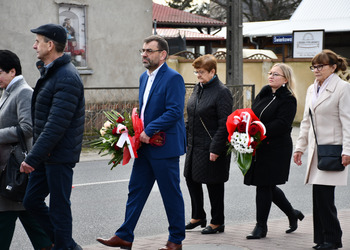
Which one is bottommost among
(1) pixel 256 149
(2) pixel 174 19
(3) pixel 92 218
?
(3) pixel 92 218

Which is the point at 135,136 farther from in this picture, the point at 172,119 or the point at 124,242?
the point at 124,242

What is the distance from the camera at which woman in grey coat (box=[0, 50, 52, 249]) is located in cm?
527

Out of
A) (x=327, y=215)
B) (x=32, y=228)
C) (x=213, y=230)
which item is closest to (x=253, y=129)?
(x=327, y=215)

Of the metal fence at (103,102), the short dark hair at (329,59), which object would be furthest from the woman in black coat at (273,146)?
the metal fence at (103,102)

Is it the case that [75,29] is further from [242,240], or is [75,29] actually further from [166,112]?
[166,112]

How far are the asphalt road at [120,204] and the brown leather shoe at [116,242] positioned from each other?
92 centimetres

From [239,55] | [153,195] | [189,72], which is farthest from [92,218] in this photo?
[189,72]

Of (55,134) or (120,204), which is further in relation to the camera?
(120,204)

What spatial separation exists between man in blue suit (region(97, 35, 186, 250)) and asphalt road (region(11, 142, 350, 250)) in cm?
102

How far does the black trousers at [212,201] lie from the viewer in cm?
673

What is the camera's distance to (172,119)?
5598 millimetres

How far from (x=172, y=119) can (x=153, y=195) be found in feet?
12.1

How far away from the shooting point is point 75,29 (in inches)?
690

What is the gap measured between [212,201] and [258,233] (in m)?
0.62
